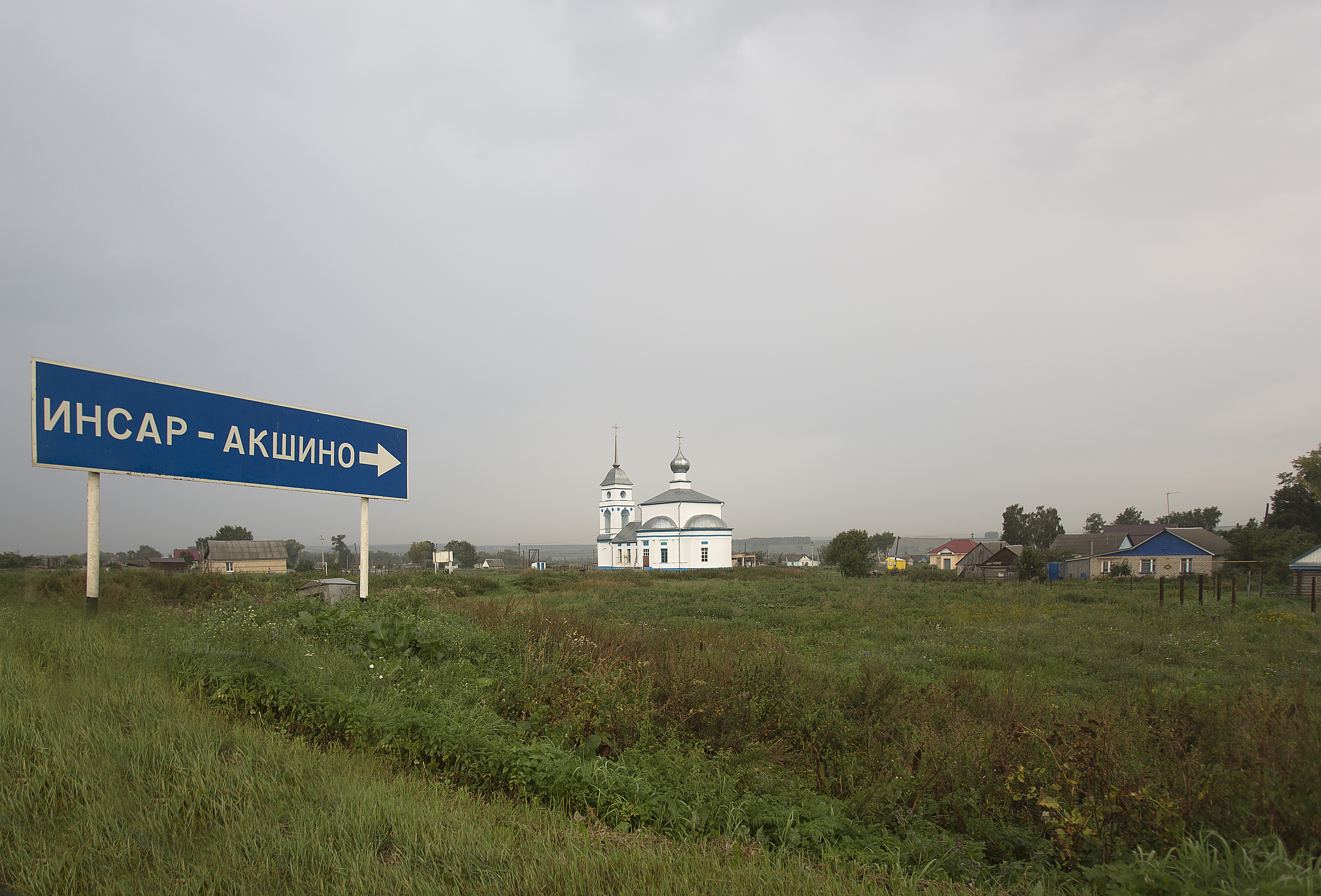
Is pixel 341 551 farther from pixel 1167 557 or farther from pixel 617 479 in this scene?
pixel 1167 557

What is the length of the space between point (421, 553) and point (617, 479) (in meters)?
47.2

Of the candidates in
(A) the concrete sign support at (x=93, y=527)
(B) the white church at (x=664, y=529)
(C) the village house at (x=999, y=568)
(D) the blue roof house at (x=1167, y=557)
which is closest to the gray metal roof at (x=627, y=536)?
(B) the white church at (x=664, y=529)

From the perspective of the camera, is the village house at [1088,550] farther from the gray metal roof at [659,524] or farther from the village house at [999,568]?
the gray metal roof at [659,524]

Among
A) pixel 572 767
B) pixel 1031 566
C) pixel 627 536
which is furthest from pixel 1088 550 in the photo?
pixel 572 767

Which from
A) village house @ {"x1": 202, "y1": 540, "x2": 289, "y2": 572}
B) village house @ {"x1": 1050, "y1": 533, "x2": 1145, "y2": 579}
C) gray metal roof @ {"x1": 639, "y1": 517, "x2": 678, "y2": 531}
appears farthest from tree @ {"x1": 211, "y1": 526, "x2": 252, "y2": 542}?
village house @ {"x1": 1050, "y1": 533, "x2": 1145, "y2": 579}

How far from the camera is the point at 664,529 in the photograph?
55.2 metres

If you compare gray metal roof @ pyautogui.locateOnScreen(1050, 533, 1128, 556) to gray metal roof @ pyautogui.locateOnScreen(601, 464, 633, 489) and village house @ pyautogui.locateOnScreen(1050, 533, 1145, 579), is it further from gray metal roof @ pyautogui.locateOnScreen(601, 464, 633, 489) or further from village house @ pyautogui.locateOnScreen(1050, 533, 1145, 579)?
gray metal roof @ pyautogui.locateOnScreen(601, 464, 633, 489)

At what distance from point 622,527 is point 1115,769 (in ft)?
200

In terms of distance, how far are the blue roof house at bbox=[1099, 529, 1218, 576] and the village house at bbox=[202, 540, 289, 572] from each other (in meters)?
61.0

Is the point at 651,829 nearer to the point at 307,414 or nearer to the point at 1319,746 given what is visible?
the point at 1319,746

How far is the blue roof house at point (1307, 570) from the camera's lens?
27.4 metres

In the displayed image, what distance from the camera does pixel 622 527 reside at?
64.4 m

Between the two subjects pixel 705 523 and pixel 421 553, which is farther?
pixel 421 553

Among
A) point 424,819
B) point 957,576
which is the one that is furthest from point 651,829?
point 957,576
